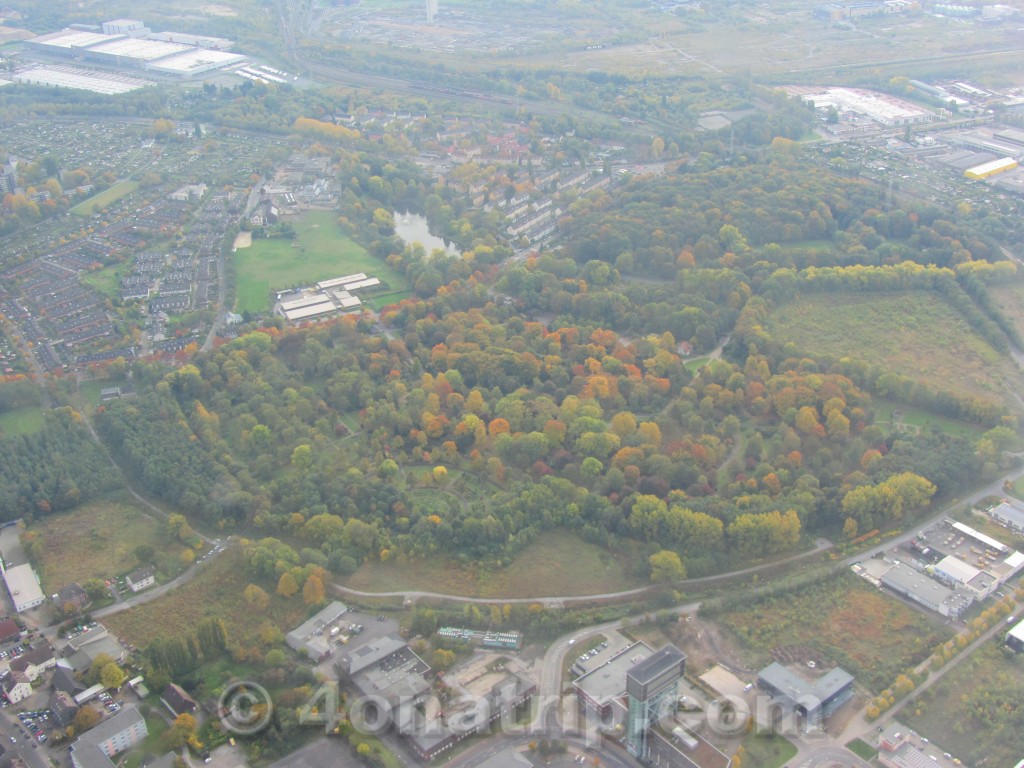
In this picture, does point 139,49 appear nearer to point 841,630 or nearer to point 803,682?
point 841,630

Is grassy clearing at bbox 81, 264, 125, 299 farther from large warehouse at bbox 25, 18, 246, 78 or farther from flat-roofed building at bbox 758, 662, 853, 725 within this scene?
Result: flat-roofed building at bbox 758, 662, 853, 725

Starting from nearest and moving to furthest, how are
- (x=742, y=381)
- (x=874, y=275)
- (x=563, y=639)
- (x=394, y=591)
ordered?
(x=563, y=639), (x=394, y=591), (x=742, y=381), (x=874, y=275)

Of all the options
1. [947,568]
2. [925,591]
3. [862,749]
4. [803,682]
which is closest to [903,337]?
[947,568]

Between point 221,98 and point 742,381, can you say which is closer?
point 742,381

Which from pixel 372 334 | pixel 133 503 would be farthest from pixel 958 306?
pixel 133 503

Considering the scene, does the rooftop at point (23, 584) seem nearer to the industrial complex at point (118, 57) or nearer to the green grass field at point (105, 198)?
the green grass field at point (105, 198)

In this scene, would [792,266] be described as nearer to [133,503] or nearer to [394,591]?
[394,591]

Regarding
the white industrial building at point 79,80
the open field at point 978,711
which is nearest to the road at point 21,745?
the open field at point 978,711
